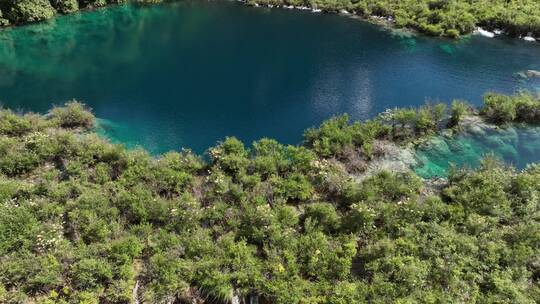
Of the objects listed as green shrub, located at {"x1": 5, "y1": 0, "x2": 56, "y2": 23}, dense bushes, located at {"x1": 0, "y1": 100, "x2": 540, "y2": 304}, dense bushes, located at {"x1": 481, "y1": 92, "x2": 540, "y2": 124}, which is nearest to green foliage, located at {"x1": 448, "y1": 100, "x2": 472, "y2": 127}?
dense bushes, located at {"x1": 481, "y1": 92, "x2": 540, "y2": 124}

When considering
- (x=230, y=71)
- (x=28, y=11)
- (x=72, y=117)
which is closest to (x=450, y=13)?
(x=230, y=71)

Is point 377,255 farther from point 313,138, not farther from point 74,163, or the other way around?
point 74,163

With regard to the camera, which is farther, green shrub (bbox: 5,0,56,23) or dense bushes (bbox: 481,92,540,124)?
green shrub (bbox: 5,0,56,23)

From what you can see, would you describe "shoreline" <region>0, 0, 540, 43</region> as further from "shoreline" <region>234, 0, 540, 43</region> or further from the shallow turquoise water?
the shallow turquoise water

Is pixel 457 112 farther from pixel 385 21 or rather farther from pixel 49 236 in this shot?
pixel 49 236

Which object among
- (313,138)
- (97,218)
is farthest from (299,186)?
Answer: (97,218)
